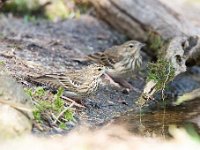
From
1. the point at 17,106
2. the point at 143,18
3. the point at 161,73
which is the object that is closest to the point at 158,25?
the point at 143,18

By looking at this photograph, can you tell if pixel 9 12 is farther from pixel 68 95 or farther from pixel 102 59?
pixel 68 95

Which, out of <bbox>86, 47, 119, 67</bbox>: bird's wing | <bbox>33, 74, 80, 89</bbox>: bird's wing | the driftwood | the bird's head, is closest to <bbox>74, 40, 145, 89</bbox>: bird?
<bbox>86, 47, 119, 67</bbox>: bird's wing

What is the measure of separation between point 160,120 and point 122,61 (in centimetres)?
223

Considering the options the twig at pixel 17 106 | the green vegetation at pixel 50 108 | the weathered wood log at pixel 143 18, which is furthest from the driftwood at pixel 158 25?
the twig at pixel 17 106

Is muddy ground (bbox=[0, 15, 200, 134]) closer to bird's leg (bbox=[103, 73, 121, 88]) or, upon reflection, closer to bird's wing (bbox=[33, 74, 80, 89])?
bird's leg (bbox=[103, 73, 121, 88])

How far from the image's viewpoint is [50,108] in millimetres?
7340

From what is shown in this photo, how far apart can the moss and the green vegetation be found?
1277mm

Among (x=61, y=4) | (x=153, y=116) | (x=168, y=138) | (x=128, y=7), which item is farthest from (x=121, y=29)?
(x=168, y=138)

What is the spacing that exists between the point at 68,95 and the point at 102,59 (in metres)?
2.21

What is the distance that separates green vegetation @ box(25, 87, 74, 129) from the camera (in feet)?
23.5

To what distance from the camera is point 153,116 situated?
845cm

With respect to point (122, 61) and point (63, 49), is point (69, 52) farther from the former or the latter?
point (122, 61)

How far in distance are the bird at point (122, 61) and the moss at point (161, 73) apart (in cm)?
152

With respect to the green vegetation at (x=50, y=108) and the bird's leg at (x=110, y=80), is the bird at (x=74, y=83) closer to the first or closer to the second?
the green vegetation at (x=50, y=108)
